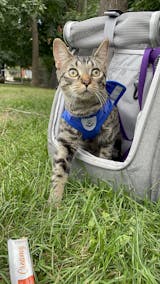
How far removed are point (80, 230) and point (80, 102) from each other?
624 mm

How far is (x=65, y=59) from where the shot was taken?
178 cm

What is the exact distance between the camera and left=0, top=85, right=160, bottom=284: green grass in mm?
1116

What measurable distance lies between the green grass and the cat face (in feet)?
1.22

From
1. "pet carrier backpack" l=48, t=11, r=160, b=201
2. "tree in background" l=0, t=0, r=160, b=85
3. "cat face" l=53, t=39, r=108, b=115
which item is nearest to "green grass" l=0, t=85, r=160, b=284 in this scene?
"pet carrier backpack" l=48, t=11, r=160, b=201

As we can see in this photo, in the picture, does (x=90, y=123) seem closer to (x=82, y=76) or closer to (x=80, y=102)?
(x=80, y=102)

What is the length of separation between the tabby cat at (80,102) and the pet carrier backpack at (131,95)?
7cm

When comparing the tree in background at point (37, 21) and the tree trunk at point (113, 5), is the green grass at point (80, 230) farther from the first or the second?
the tree in background at point (37, 21)

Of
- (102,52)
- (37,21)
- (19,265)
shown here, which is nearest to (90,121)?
(102,52)

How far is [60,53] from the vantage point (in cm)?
176

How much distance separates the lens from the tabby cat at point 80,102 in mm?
1663

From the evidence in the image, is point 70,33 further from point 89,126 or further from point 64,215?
point 64,215

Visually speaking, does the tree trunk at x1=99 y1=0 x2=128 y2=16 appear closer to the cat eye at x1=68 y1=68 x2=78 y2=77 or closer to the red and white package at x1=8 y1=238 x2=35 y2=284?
the cat eye at x1=68 y1=68 x2=78 y2=77

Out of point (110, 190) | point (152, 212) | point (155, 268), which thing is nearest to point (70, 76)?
point (110, 190)

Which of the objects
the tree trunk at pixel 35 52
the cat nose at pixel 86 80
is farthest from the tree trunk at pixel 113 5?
the tree trunk at pixel 35 52
